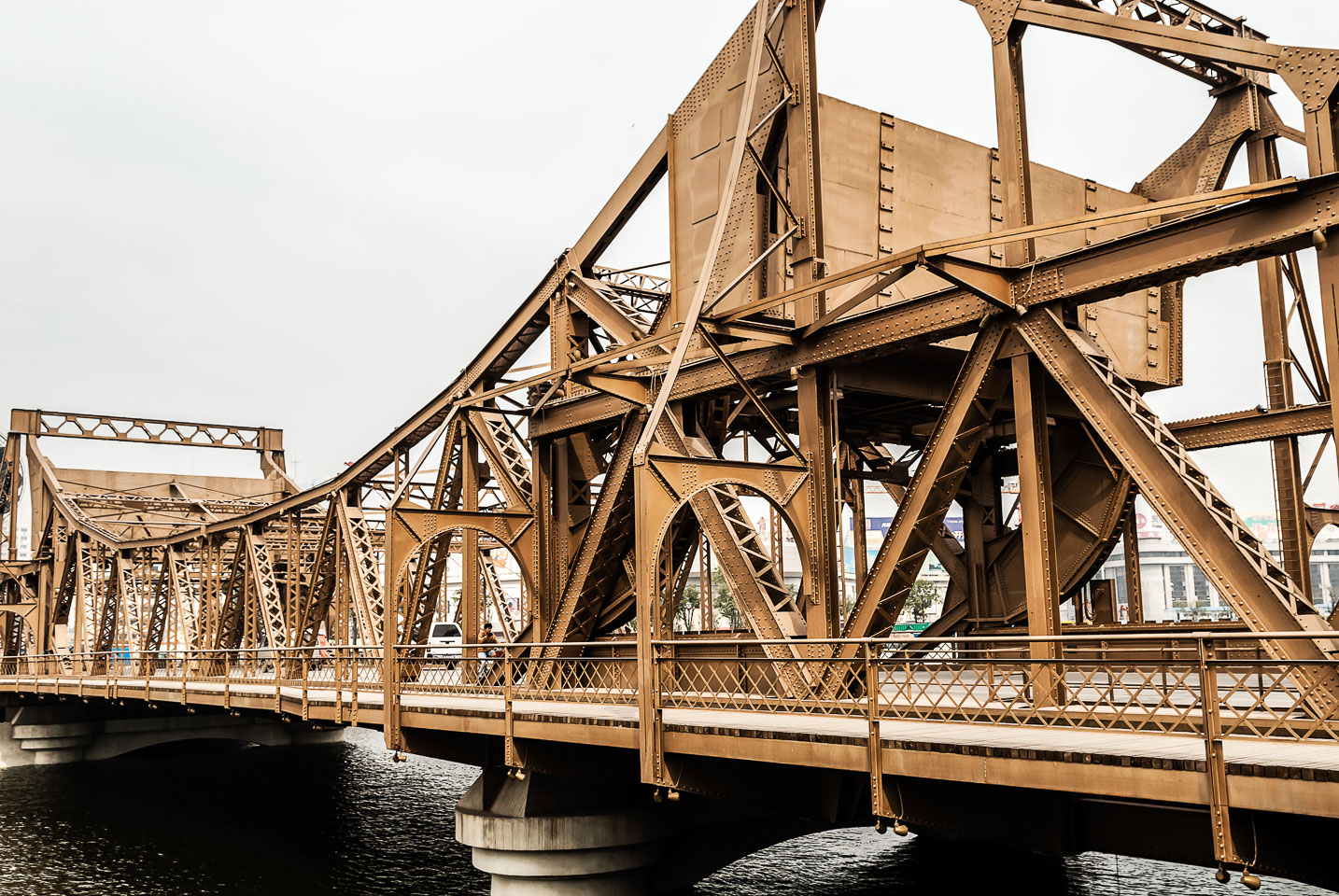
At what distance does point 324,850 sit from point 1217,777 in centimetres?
2588

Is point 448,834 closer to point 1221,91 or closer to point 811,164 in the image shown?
point 811,164

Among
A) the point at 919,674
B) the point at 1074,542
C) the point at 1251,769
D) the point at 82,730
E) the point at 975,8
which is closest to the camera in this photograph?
the point at 1251,769

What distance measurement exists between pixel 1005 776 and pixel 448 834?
23.8 m

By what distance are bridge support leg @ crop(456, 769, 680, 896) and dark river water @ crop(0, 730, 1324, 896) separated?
5.36 meters

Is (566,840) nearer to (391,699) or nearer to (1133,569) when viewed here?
(391,699)

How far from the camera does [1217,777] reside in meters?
9.09

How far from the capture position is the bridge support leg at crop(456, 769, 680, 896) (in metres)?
18.9

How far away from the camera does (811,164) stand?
60.8ft

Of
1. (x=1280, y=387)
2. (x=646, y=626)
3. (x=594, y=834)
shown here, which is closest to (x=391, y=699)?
(x=594, y=834)

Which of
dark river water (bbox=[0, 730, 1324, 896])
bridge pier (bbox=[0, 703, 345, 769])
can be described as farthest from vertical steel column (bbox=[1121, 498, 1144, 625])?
bridge pier (bbox=[0, 703, 345, 769])

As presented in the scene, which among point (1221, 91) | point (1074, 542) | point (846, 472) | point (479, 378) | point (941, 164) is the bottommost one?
point (1074, 542)

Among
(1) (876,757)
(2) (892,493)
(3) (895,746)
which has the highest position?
(2) (892,493)

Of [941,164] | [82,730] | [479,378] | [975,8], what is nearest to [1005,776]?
[975,8]

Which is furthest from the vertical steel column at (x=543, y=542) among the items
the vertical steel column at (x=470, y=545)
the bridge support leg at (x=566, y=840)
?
the bridge support leg at (x=566, y=840)
